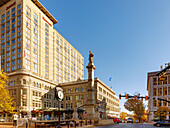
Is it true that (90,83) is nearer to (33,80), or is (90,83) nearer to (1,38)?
(33,80)

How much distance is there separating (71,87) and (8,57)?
112 feet

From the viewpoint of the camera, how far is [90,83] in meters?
42.0

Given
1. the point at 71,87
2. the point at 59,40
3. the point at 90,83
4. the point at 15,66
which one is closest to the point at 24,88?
the point at 15,66

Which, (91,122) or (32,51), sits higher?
(32,51)

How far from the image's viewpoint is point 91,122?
38688 millimetres

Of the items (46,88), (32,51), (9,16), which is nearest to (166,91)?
(46,88)

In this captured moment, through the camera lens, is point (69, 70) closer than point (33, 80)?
No

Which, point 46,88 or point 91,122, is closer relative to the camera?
point 91,122

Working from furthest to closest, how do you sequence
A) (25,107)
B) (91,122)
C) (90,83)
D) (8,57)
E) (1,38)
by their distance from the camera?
(1,38) → (8,57) → (25,107) → (90,83) → (91,122)

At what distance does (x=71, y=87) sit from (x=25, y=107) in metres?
29.9

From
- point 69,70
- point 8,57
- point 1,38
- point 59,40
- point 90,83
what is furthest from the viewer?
point 69,70

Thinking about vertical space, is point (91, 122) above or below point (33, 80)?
below

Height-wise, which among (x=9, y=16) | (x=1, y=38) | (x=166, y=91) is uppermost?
(x=9, y=16)

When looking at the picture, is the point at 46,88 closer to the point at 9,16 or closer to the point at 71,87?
the point at 71,87
